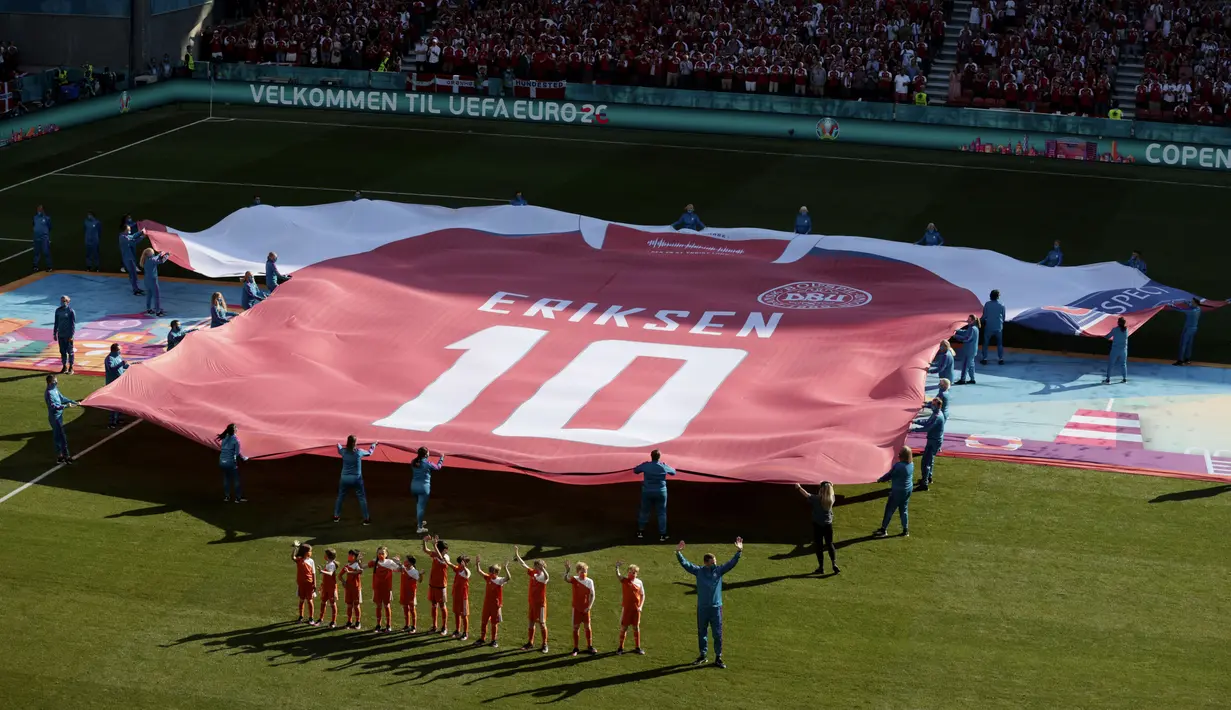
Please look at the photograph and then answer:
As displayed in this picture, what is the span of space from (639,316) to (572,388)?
3696mm

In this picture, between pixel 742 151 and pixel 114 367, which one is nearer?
pixel 114 367

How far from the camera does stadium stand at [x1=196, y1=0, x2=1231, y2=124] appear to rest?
50875 mm

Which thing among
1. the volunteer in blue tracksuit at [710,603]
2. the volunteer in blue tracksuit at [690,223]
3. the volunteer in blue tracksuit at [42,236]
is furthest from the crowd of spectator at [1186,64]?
the volunteer in blue tracksuit at [710,603]

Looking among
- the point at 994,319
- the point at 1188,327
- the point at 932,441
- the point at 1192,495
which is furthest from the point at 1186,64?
the point at 932,441

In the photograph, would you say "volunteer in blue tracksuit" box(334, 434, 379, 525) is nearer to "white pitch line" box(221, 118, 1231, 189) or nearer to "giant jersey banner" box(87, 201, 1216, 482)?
"giant jersey banner" box(87, 201, 1216, 482)

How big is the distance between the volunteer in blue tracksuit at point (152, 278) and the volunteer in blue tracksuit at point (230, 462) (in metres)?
10.5

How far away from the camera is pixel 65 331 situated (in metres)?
30.6

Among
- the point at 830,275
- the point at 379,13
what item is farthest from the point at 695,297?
the point at 379,13

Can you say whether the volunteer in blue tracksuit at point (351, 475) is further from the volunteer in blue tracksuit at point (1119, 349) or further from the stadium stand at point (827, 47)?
the stadium stand at point (827, 47)

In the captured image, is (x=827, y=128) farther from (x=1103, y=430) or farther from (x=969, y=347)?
(x=1103, y=430)

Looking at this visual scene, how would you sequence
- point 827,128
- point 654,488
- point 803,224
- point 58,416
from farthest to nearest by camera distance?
point 827,128 → point 803,224 → point 58,416 → point 654,488

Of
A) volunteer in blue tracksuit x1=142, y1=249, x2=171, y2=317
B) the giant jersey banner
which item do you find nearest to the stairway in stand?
the giant jersey banner

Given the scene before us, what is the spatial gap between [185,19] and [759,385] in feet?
130

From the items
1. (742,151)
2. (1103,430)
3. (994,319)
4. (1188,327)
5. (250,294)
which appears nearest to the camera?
(1103,430)
